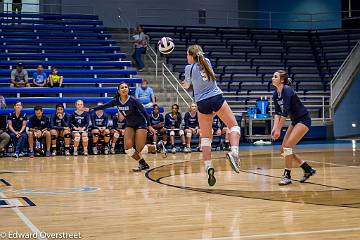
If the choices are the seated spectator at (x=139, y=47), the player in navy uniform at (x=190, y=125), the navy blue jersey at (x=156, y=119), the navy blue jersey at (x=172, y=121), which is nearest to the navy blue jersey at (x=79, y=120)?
the navy blue jersey at (x=156, y=119)

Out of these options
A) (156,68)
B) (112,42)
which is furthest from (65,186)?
(112,42)

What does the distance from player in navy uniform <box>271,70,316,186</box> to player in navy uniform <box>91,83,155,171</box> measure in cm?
286

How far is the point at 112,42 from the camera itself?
20.9 meters

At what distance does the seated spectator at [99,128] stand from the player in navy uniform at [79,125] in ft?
0.80

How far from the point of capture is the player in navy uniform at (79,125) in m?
14.0

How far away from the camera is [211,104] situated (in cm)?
658

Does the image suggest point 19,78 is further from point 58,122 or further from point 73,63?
point 58,122

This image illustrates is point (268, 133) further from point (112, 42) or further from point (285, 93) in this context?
point (285, 93)

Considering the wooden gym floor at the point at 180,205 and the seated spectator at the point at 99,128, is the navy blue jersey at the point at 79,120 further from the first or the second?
the wooden gym floor at the point at 180,205

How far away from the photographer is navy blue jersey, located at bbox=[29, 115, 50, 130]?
542 inches

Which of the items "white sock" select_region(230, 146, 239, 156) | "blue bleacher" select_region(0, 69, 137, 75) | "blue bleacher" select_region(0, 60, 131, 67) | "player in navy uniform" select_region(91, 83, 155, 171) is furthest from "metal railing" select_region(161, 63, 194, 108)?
"white sock" select_region(230, 146, 239, 156)

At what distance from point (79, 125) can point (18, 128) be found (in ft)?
5.15

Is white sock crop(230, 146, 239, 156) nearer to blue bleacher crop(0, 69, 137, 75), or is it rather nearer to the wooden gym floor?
the wooden gym floor

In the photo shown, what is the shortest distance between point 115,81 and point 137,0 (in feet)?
24.5
